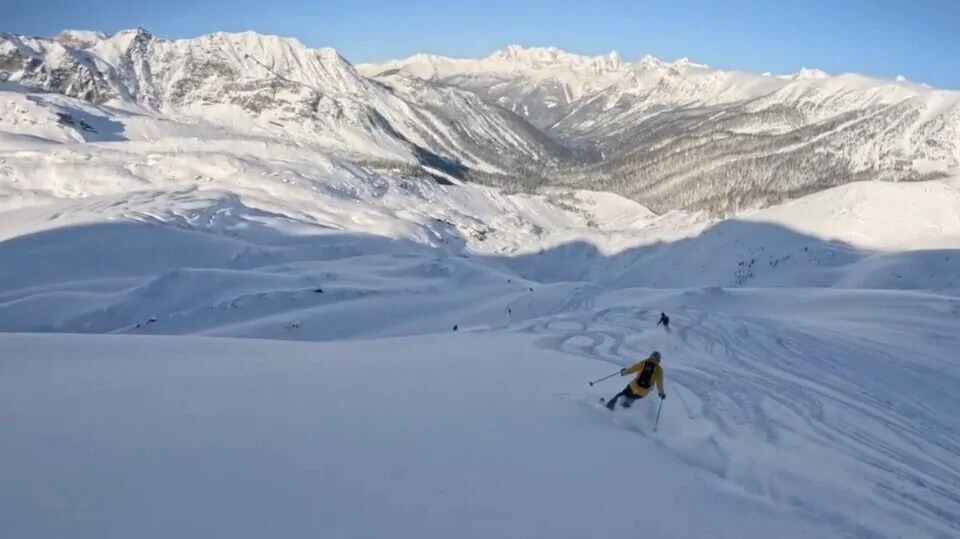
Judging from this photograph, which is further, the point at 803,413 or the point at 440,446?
the point at 803,413

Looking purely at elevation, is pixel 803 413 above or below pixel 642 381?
below

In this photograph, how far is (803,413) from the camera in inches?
579

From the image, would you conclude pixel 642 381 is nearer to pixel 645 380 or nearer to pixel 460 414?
pixel 645 380

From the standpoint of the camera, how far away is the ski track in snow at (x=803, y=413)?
9.47m

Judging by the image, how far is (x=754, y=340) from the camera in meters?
23.9

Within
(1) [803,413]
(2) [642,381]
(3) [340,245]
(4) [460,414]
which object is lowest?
(1) [803,413]

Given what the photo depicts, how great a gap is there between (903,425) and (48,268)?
60.9m

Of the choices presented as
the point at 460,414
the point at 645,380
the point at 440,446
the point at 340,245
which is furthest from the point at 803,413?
the point at 340,245

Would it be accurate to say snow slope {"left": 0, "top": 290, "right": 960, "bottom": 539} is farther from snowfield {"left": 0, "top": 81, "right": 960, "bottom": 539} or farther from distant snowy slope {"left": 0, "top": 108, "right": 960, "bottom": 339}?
distant snowy slope {"left": 0, "top": 108, "right": 960, "bottom": 339}

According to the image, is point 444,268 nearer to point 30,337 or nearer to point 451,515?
point 30,337

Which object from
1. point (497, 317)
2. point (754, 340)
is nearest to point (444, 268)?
point (497, 317)

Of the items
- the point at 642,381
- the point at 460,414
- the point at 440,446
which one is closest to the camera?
the point at 440,446

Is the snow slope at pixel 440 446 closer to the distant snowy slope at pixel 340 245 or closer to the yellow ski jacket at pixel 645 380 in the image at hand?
the yellow ski jacket at pixel 645 380

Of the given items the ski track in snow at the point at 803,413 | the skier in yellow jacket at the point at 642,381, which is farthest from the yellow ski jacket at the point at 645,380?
the ski track in snow at the point at 803,413
